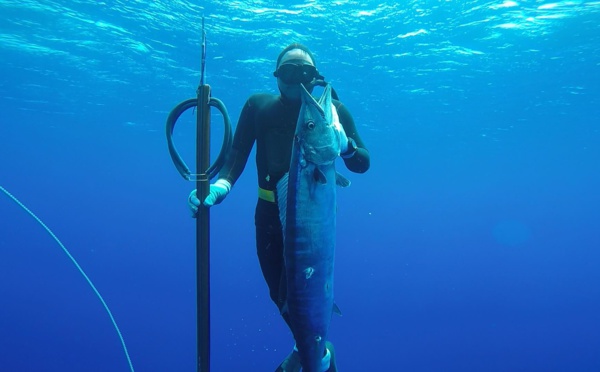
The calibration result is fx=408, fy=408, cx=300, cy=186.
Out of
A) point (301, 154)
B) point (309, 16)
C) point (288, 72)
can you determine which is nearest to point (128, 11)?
point (309, 16)

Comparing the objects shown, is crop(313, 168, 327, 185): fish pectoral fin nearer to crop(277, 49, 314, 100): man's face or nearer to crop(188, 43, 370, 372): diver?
crop(188, 43, 370, 372): diver

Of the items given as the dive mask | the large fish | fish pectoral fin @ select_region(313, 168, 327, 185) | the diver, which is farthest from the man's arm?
fish pectoral fin @ select_region(313, 168, 327, 185)

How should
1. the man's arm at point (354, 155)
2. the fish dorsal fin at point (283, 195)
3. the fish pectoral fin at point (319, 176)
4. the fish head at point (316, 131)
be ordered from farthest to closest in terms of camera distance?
1. the man's arm at point (354, 155)
2. the fish dorsal fin at point (283, 195)
3. the fish pectoral fin at point (319, 176)
4. the fish head at point (316, 131)

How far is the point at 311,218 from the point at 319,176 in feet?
0.96

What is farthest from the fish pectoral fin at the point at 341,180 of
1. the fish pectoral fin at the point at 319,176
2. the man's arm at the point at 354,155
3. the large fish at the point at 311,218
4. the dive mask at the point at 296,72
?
the dive mask at the point at 296,72

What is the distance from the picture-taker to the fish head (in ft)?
7.98

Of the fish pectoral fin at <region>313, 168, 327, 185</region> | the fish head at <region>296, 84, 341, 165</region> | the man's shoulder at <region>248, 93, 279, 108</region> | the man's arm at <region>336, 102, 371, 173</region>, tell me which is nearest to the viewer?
the fish head at <region>296, 84, 341, 165</region>

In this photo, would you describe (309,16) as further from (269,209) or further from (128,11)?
(269,209)

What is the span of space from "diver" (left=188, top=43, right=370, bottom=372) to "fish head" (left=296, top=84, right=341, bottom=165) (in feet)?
3.15

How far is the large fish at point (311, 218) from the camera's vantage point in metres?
2.47

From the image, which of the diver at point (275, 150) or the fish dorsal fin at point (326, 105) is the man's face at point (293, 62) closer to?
the diver at point (275, 150)

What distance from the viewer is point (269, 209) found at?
4301 millimetres

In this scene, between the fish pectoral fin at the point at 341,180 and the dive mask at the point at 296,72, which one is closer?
the fish pectoral fin at the point at 341,180

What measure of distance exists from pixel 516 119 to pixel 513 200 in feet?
219
